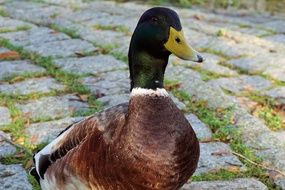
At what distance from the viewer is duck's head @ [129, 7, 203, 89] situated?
2.79 metres

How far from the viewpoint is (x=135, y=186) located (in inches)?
109

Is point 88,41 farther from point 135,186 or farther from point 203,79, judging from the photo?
point 135,186

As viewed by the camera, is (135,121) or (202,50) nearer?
(135,121)

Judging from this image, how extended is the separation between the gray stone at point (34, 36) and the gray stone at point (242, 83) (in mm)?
1616

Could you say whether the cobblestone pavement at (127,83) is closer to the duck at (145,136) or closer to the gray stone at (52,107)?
the gray stone at (52,107)

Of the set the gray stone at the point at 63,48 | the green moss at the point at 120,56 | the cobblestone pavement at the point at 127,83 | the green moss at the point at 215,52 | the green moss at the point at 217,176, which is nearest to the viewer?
the green moss at the point at 217,176

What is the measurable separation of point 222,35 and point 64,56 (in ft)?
5.28

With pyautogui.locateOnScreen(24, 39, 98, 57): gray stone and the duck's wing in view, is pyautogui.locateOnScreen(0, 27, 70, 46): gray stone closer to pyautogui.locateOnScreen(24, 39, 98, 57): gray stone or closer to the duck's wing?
pyautogui.locateOnScreen(24, 39, 98, 57): gray stone

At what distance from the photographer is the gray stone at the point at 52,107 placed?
4.21m

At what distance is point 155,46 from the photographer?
2.83 metres

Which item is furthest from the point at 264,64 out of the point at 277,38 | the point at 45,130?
the point at 45,130

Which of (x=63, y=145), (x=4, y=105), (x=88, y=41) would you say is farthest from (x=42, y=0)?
(x=63, y=145)

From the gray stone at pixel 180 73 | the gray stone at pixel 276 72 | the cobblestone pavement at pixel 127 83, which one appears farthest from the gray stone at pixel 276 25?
the gray stone at pixel 180 73

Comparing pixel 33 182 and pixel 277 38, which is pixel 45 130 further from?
pixel 277 38
